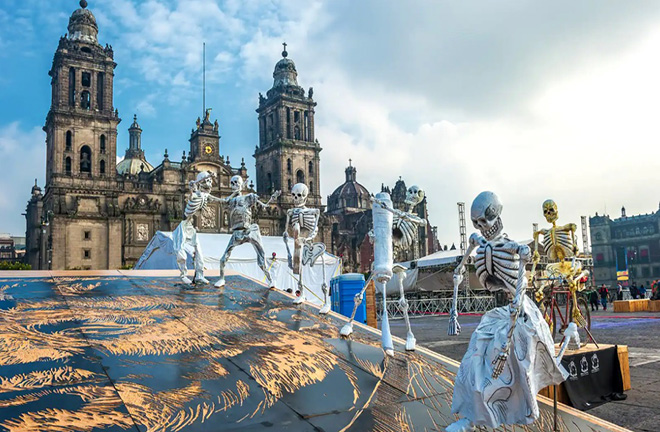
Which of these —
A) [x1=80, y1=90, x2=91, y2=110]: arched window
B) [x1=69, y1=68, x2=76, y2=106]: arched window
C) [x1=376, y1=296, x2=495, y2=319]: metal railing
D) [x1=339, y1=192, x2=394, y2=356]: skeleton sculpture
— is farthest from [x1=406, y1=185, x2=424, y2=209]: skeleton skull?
[x1=80, y1=90, x2=91, y2=110]: arched window

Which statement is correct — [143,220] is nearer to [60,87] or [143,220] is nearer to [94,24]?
[60,87]

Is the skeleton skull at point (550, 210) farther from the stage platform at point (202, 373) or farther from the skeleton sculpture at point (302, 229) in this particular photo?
the skeleton sculpture at point (302, 229)

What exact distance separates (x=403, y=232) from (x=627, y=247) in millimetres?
85274

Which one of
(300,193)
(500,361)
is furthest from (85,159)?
(500,361)

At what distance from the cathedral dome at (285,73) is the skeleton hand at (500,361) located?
63136mm

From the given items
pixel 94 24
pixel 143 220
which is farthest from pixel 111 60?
pixel 143 220

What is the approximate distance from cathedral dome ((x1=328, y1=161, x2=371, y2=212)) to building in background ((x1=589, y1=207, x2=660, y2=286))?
3825cm

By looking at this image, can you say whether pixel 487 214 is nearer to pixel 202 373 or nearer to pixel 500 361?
pixel 500 361

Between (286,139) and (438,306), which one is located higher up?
(286,139)

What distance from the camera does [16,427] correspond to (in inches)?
160

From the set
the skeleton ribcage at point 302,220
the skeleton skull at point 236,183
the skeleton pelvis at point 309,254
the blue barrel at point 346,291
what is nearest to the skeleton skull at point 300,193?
the skeleton ribcage at point 302,220

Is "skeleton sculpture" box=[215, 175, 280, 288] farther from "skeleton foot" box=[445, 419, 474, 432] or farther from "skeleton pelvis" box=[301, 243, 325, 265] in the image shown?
"skeleton foot" box=[445, 419, 474, 432]

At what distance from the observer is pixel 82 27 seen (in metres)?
53.5

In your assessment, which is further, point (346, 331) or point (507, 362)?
point (346, 331)
